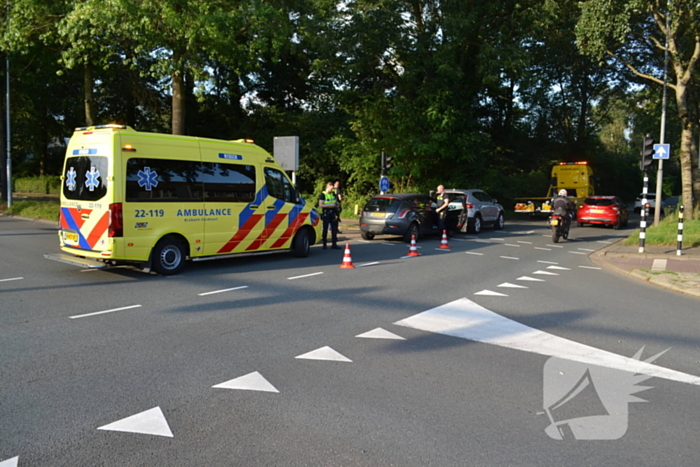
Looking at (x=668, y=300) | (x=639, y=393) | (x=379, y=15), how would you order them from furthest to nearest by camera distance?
(x=379, y=15)
(x=668, y=300)
(x=639, y=393)

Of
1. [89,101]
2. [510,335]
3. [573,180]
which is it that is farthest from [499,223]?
[89,101]

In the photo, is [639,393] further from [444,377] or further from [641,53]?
[641,53]

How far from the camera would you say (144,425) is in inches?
148

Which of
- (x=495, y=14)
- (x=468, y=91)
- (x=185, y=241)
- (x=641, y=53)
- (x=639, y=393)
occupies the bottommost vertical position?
(x=639, y=393)

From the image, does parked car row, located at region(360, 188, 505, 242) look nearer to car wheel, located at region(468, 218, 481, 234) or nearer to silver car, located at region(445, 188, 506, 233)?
silver car, located at region(445, 188, 506, 233)

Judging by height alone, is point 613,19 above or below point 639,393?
above

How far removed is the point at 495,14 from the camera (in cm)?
2761

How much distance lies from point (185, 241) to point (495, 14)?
2279cm

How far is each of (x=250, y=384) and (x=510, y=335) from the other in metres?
3.21

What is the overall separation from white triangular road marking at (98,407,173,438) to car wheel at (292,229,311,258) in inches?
348

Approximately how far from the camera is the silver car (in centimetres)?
1973

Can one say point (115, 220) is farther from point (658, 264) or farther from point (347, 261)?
point (658, 264)

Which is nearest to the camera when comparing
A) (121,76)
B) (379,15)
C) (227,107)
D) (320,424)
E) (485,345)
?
(320,424)

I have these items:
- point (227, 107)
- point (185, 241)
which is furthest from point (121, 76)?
point (185, 241)
